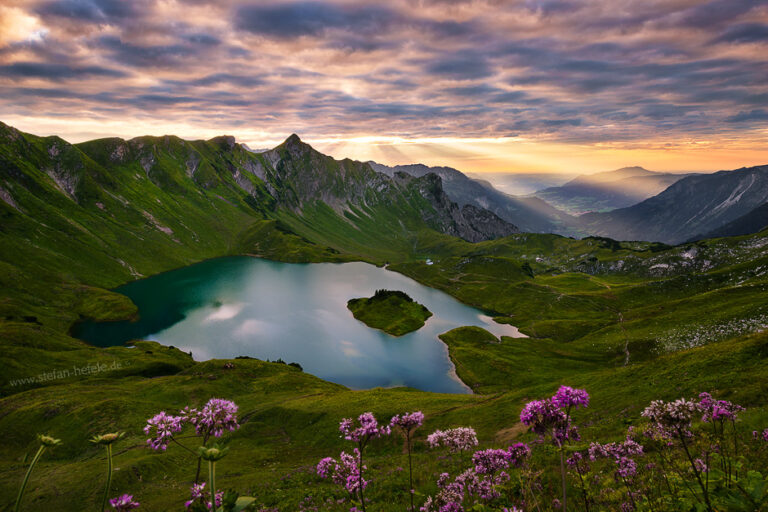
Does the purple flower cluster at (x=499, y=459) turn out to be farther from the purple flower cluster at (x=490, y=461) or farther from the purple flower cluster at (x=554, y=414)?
the purple flower cluster at (x=554, y=414)

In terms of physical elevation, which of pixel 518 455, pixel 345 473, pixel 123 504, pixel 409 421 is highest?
pixel 409 421

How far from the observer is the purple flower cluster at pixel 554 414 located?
896 centimetres

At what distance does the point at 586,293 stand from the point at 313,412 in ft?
604

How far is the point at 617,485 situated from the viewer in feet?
46.1

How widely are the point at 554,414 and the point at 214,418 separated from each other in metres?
9.14

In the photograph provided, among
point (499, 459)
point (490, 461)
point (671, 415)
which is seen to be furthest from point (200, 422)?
point (671, 415)

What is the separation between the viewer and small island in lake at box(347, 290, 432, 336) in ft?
504

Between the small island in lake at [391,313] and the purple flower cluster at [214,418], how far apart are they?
14040cm

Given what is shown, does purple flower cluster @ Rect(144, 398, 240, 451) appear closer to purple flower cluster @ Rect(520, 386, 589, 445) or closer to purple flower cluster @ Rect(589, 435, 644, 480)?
purple flower cluster @ Rect(520, 386, 589, 445)

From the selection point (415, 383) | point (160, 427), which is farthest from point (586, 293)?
point (160, 427)

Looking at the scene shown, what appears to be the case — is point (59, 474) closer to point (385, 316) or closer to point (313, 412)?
point (313, 412)

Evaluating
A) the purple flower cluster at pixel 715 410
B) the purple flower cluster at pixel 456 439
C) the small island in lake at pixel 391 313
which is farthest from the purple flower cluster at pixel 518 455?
the small island in lake at pixel 391 313

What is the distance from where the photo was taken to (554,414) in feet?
29.8

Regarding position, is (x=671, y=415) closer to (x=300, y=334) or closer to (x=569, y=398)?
(x=569, y=398)
